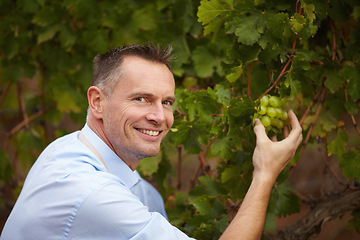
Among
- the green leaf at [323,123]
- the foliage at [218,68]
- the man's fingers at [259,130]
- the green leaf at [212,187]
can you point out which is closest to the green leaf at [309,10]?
the foliage at [218,68]

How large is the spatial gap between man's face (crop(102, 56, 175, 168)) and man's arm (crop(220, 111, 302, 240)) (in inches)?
13.8

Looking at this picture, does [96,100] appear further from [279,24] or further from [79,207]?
[279,24]

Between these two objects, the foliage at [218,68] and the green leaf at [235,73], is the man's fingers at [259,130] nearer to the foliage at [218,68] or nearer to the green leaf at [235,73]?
the foliage at [218,68]

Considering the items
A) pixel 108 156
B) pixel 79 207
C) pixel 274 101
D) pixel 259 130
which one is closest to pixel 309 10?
pixel 274 101

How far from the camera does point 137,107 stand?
150 centimetres

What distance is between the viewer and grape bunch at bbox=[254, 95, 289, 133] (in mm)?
1508

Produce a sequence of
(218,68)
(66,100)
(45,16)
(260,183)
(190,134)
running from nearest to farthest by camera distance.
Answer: (260,183) < (190,134) < (218,68) < (45,16) < (66,100)

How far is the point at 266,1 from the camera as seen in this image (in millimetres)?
1596

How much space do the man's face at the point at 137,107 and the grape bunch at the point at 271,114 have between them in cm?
33

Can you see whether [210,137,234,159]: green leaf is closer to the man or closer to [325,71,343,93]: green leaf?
the man

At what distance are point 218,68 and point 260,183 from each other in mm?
1143

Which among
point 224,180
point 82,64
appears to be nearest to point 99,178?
point 224,180

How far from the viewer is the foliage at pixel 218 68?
5.16 feet

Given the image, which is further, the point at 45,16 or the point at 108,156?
the point at 45,16
